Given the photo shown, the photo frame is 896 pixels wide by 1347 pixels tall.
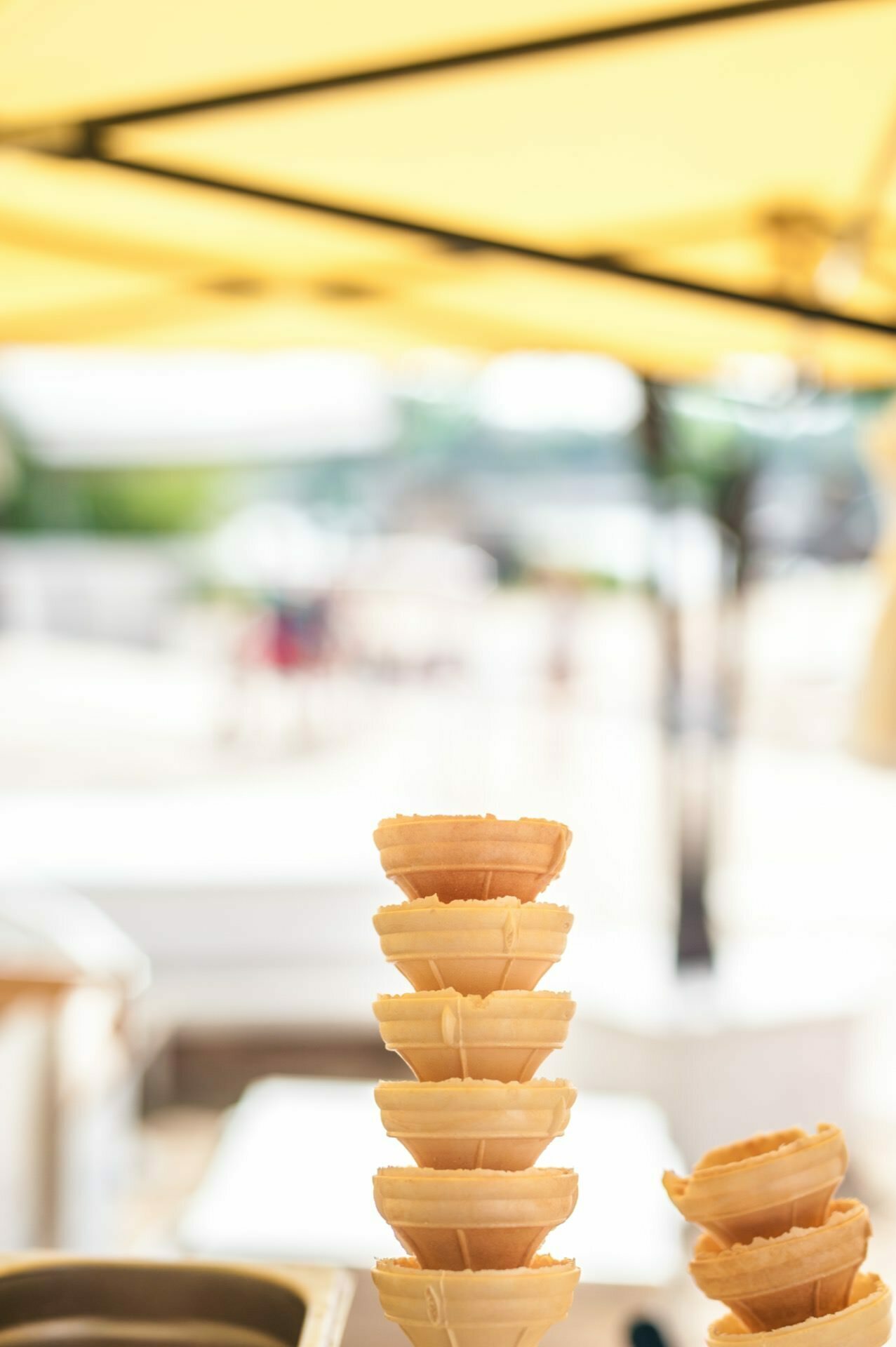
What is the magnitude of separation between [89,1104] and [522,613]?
19329 mm

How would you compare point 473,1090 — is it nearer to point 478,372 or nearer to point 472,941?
point 472,941

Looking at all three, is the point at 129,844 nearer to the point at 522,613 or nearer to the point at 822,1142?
the point at 822,1142

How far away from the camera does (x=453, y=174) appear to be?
234 centimetres

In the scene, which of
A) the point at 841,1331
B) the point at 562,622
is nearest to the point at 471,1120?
the point at 841,1331

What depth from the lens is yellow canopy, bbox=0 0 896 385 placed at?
1640 millimetres

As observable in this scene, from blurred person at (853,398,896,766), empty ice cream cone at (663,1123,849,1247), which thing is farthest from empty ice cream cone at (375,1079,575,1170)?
blurred person at (853,398,896,766)

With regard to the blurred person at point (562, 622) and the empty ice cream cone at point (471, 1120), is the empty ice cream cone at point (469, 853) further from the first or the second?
the blurred person at point (562, 622)

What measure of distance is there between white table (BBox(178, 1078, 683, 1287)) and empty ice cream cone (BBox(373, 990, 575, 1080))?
47.6 inches

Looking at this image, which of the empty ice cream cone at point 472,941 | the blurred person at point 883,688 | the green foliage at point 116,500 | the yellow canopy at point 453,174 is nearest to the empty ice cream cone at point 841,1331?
the empty ice cream cone at point 472,941

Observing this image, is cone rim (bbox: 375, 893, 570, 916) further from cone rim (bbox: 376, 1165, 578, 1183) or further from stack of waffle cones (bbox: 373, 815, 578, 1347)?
cone rim (bbox: 376, 1165, 578, 1183)

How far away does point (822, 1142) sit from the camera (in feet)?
3.05

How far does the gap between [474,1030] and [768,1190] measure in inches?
8.3

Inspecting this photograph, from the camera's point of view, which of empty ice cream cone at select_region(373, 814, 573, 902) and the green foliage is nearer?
empty ice cream cone at select_region(373, 814, 573, 902)

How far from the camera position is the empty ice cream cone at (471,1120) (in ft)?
2.94
